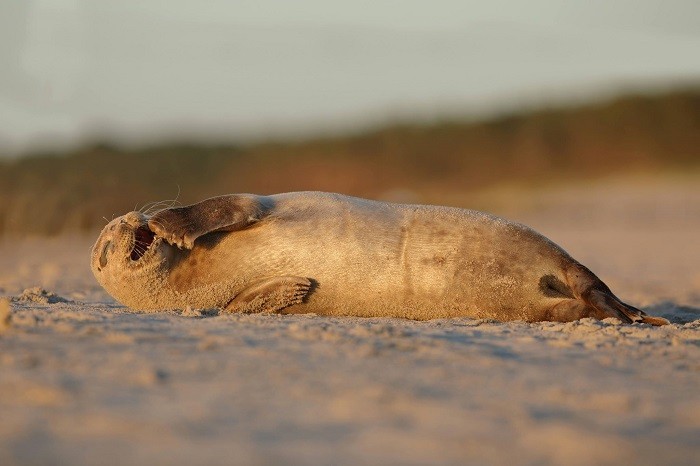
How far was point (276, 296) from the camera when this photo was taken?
509 centimetres

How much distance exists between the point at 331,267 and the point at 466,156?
1073 inches

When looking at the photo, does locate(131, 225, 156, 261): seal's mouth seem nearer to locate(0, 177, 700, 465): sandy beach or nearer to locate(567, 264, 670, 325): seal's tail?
locate(0, 177, 700, 465): sandy beach

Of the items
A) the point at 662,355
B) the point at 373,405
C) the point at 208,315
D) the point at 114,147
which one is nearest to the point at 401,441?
the point at 373,405

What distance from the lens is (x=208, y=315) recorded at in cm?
496

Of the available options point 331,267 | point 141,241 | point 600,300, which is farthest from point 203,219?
point 600,300

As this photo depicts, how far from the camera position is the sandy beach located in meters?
2.46

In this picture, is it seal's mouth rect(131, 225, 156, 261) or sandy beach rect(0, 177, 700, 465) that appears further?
seal's mouth rect(131, 225, 156, 261)

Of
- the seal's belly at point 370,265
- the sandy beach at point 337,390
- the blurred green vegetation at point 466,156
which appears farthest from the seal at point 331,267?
the blurred green vegetation at point 466,156

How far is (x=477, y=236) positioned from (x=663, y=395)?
2.22m

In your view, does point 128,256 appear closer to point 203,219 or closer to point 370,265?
point 203,219

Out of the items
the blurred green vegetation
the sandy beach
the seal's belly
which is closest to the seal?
the seal's belly

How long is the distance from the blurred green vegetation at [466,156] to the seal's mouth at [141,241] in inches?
782

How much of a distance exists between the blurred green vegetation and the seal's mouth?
19.9 metres

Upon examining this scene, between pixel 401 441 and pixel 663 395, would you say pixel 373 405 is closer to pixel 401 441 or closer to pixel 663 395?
pixel 401 441
